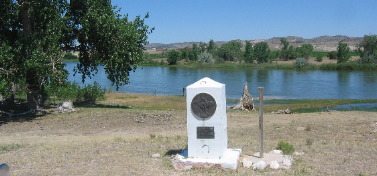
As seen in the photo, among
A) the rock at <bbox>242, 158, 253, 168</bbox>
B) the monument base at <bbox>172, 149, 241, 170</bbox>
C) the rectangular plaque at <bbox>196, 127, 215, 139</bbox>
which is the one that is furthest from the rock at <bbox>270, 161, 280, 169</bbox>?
the rectangular plaque at <bbox>196, 127, 215, 139</bbox>

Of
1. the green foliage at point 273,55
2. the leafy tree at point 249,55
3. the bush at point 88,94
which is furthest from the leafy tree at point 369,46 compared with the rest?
the bush at point 88,94

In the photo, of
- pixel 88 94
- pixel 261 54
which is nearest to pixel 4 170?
pixel 88 94

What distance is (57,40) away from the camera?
19.4 metres

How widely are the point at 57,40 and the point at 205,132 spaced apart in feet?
41.7

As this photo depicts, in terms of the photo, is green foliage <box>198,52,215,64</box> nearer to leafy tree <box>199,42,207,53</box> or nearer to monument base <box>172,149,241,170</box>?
leafy tree <box>199,42,207,53</box>

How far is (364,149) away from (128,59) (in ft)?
46.8

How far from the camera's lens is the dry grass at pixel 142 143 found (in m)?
8.53

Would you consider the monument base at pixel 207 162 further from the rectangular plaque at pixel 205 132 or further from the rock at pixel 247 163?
the rectangular plaque at pixel 205 132

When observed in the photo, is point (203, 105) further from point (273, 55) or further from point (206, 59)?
point (273, 55)

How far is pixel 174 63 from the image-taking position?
117 meters

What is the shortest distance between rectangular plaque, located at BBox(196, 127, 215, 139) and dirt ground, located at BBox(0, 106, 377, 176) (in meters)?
0.72

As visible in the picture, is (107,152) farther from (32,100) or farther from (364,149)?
(32,100)

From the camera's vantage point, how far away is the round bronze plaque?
868cm

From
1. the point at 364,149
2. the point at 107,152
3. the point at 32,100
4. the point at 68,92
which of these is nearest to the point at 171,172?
the point at 107,152
